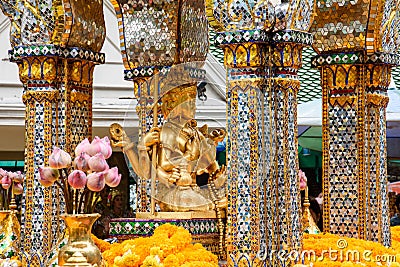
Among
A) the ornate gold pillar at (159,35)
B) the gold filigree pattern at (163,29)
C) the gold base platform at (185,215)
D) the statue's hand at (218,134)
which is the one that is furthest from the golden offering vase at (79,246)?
the gold filigree pattern at (163,29)

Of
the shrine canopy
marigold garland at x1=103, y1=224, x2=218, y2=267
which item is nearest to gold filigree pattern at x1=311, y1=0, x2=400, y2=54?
marigold garland at x1=103, y1=224, x2=218, y2=267

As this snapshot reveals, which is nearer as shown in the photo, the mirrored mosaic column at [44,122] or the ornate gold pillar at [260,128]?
the ornate gold pillar at [260,128]

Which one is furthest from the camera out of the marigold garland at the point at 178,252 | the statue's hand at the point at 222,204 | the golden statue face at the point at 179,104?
the golden statue face at the point at 179,104

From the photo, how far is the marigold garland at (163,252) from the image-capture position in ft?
26.7

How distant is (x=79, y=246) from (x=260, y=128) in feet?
6.06

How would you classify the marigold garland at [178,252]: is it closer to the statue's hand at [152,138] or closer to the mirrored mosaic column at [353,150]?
the mirrored mosaic column at [353,150]

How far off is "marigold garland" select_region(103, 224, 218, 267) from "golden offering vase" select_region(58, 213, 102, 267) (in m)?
0.95

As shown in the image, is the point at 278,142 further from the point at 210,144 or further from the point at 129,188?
the point at 129,188

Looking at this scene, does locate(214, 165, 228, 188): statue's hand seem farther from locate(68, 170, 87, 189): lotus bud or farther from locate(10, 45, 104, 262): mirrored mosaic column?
locate(68, 170, 87, 189): lotus bud

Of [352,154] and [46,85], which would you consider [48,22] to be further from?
[352,154]

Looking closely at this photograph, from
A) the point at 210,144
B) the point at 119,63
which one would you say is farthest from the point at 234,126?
the point at 119,63

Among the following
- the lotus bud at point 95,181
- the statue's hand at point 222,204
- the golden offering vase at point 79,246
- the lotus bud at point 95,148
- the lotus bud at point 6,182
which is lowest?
the golden offering vase at point 79,246

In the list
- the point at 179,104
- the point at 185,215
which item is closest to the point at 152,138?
the point at 179,104

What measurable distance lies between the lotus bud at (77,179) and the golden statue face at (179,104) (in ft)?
10.2
